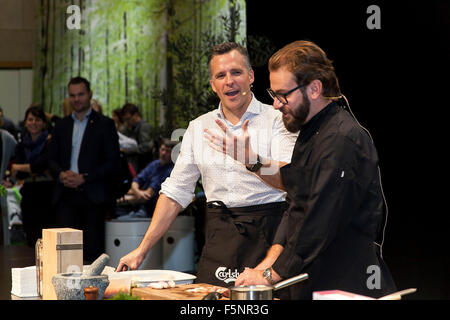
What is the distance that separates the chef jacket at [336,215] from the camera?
1.94m

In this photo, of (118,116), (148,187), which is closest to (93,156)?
(148,187)

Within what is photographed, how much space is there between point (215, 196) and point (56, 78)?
6.88 metres

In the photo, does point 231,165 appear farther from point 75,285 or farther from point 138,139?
point 138,139

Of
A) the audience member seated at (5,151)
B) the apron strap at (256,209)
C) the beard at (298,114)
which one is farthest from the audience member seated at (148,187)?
the beard at (298,114)

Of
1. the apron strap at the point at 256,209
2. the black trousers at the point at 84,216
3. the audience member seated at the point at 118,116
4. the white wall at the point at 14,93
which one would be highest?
the white wall at the point at 14,93

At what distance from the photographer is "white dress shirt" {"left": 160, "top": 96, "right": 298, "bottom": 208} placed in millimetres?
2686

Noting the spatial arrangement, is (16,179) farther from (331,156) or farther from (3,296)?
(331,156)

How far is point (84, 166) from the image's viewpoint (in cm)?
511

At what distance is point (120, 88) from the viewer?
8.45 m

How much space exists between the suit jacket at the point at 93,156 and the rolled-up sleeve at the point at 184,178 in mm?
2396

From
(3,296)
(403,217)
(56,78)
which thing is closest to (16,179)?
(56,78)

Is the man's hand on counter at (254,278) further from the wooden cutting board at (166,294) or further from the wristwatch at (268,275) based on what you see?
the wooden cutting board at (166,294)
